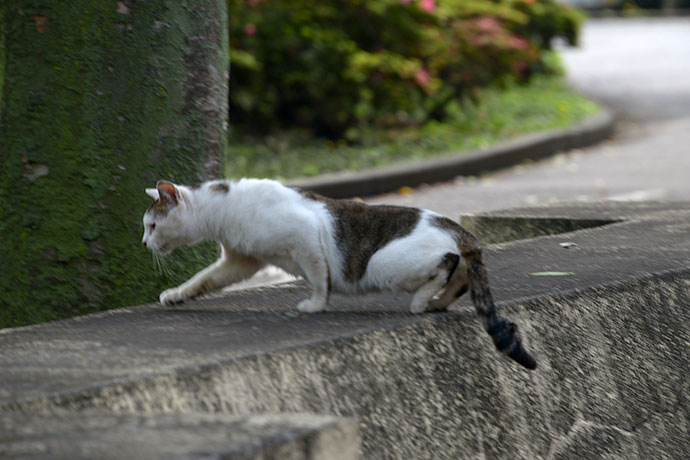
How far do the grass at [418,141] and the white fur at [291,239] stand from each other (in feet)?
19.6

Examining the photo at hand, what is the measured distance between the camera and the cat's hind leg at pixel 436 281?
3.00m

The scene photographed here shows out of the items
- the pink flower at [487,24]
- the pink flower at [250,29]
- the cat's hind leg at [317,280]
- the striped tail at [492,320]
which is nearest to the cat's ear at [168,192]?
the cat's hind leg at [317,280]

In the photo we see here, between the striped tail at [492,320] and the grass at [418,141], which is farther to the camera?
the grass at [418,141]

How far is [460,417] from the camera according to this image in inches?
112

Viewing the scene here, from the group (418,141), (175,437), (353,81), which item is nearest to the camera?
(175,437)

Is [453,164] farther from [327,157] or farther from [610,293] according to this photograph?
[610,293]

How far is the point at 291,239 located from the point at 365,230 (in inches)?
8.9

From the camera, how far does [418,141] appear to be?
458 inches

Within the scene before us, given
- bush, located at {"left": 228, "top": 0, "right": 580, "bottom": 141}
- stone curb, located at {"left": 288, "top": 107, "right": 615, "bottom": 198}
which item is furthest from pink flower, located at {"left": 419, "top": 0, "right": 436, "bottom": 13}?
stone curb, located at {"left": 288, "top": 107, "right": 615, "bottom": 198}

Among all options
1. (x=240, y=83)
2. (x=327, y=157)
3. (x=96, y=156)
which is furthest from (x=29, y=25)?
(x=240, y=83)

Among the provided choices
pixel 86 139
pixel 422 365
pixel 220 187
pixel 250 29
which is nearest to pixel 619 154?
pixel 250 29

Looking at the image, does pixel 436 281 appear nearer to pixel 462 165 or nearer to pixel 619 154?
pixel 462 165

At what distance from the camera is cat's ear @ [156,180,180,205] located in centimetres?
317

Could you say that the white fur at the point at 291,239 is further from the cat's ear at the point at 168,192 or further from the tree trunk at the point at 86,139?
the tree trunk at the point at 86,139
